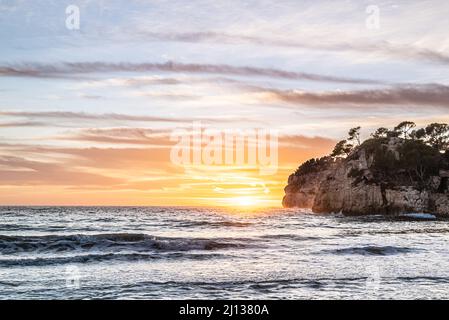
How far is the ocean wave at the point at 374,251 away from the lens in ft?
90.0

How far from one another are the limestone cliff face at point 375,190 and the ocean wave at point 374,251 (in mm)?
66320

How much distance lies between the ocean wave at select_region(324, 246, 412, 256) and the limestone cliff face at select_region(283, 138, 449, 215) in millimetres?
66320

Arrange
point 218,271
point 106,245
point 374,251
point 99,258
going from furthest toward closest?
point 106,245 < point 374,251 < point 99,258 < point 218,271

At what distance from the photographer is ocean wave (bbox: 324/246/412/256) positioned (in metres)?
27.4

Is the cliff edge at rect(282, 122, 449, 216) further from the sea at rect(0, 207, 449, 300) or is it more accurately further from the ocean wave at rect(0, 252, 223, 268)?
the ocean wave at rect(0, 252, 223, 268)

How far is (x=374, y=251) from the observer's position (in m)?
28.2

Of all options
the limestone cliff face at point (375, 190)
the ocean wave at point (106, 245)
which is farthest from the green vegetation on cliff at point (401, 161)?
the ocean wave at point (106, 245)

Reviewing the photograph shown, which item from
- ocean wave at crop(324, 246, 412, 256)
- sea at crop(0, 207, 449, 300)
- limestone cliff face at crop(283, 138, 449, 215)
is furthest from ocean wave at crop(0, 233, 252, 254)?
limestone cliff face at crop(283, 138, 449, 215)

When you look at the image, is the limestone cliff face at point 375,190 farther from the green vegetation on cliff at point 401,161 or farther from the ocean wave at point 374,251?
the ocean wave at point 374,251

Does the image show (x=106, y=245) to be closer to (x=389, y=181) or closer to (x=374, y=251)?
(x=374, y=251)

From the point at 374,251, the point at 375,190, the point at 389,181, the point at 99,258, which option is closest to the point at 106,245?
the point at 99,258

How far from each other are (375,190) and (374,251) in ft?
237

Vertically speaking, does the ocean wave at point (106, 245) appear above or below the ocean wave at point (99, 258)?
below
